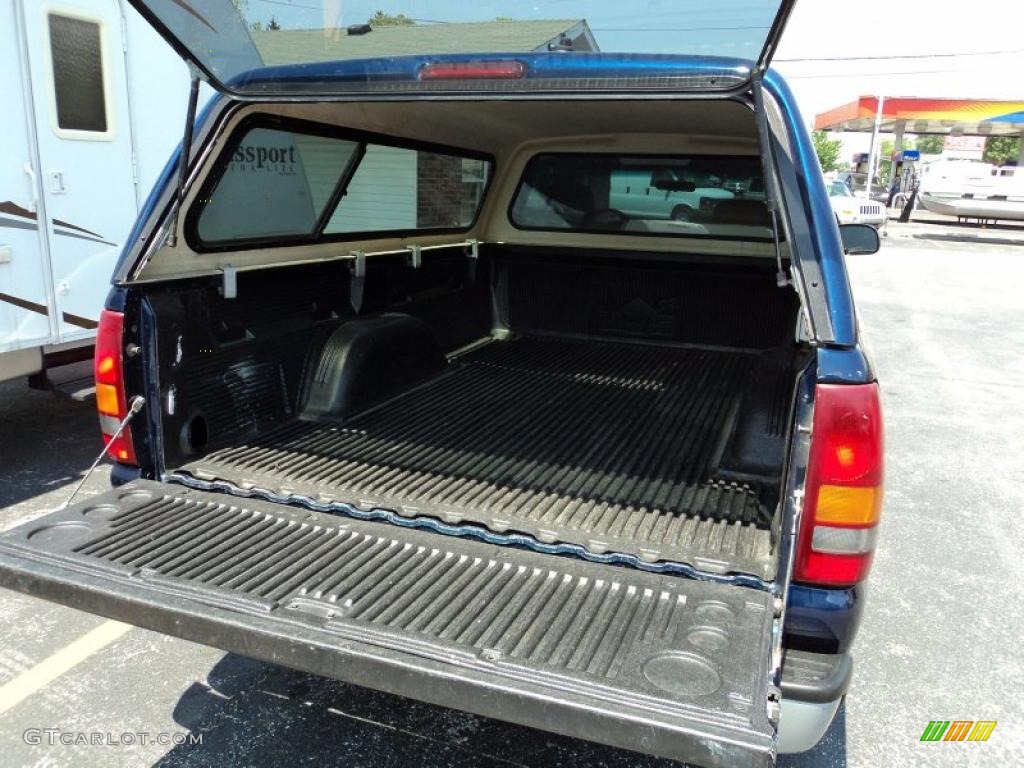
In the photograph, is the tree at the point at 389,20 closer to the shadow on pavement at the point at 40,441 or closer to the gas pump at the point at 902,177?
the shadow on pavement at the point at 40,441

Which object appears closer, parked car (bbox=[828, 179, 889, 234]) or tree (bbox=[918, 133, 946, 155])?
parked car (bbox=[828, 179, 889, 234])

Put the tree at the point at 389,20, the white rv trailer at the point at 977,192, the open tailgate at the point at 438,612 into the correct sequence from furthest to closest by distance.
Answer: the white rv trailer at the point at 977,192
the tree at the point at 389,20
the open tailgate at the point at 438,612

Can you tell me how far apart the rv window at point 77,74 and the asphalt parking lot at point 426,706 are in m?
2.02

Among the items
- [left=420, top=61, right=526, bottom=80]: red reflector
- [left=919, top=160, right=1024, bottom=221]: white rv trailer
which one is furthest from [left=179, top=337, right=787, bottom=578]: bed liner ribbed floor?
[left=919, top=160, right=1024, bottom=221]: white rv trailer

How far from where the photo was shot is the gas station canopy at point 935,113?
29656mm

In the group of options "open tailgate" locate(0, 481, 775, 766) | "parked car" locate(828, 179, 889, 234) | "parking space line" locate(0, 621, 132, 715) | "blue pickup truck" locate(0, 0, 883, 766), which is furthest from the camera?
"parked car" locate(828, 179, 889, 234)

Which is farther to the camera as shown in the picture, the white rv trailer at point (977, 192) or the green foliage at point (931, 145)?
the green foliage at point (931, 145)

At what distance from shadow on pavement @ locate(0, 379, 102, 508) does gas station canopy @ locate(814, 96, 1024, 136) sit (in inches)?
1245

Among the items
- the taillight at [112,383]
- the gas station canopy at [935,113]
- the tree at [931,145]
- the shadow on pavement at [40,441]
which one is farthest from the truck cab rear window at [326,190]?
the tree at [931,145]

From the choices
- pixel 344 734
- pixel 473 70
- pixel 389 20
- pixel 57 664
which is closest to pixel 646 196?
pixel 473 70

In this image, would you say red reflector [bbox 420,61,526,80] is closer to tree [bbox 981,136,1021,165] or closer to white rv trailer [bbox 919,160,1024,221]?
white rv trailer [bbox 919,160,1024,221]

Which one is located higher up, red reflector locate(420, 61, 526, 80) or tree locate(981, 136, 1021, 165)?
tree locate(981, 136, 1021, 165)

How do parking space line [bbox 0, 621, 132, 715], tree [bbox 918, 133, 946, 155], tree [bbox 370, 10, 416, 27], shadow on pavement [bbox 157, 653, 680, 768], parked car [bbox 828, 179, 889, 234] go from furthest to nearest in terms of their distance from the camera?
tree [bbox 918, 133, 946, 155] < parked car [bbox 828, 179, 889, 234] < parking space line [bbox 0, 621, 132, 715] < shadow on pavement [bbox 157, 653, 680, 768] < tree [bbox 370, 10, 416, 27]

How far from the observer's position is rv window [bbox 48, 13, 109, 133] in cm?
480
